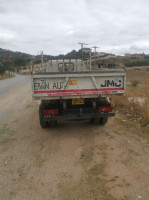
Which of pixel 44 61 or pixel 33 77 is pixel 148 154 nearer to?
pixel 33 77

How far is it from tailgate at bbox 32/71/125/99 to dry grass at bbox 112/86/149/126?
1551mm

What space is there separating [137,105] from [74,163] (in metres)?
4.43

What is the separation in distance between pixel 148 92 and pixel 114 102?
2357 millimetres

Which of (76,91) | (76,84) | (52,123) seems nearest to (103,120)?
(52,123)

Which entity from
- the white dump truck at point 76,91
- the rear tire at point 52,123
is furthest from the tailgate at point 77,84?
the rear tire at point 52,123

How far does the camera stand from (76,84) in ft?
16.5

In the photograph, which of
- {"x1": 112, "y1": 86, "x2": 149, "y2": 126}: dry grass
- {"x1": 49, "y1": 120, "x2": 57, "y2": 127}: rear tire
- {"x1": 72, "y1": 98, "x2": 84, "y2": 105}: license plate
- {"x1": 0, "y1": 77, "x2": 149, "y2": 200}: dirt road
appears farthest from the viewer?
{"x1": 112, "y1": 86, "x2": 149, "y2": 126}: dry grass

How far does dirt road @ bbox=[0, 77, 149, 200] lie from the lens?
2986mm

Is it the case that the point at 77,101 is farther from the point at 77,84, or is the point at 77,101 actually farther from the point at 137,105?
the point at 137,105

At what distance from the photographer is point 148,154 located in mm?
4230

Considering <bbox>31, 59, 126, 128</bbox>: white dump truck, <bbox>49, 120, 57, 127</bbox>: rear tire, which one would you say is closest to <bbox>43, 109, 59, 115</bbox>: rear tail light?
<bbox>31, 59, 126, 128</bbox>: white dump truck

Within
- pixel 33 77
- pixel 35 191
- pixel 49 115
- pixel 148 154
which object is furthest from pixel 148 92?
pixel 35 191

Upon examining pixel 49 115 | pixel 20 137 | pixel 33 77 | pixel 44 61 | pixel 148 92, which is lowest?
pixel 20 137

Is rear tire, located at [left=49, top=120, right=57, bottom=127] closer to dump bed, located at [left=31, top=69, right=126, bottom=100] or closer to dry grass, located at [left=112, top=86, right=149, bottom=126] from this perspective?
dump bed, located at [left=31, top=69, right=126, bottom=100]
